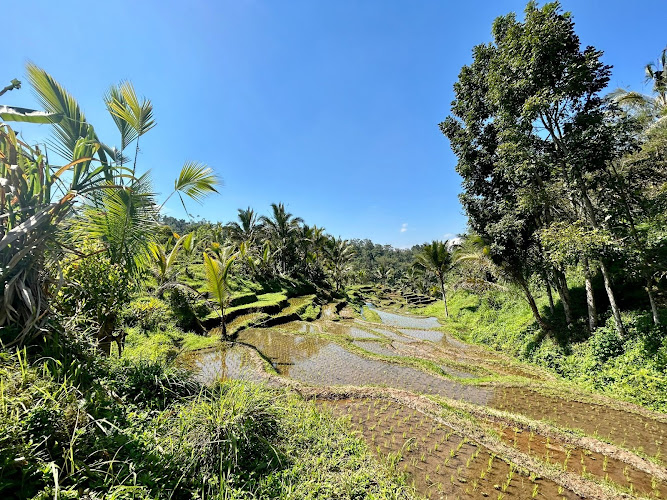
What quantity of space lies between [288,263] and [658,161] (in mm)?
29794

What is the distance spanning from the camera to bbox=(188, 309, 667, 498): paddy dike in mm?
3535

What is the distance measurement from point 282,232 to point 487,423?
85.8ft

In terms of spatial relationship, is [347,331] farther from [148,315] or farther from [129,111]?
[129,111]

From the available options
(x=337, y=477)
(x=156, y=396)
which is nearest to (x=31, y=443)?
(x=156, y=396)

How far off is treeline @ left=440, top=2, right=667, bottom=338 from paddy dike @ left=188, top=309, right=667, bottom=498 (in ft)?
11.2

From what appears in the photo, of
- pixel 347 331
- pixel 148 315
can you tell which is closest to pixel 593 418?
pixel 347 331

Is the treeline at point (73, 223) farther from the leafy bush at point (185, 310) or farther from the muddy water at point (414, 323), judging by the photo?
the muddy water at point (414, 323)

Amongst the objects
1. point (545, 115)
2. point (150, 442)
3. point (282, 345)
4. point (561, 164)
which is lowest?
point (282, 345)

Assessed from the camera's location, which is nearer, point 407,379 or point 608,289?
point 608,289

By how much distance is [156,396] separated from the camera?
4016 mm

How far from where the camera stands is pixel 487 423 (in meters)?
5.00

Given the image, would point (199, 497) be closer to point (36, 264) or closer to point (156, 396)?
point (156, 396)

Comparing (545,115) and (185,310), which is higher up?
(545,115)

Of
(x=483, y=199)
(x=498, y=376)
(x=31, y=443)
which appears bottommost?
(x=498, y=376)
